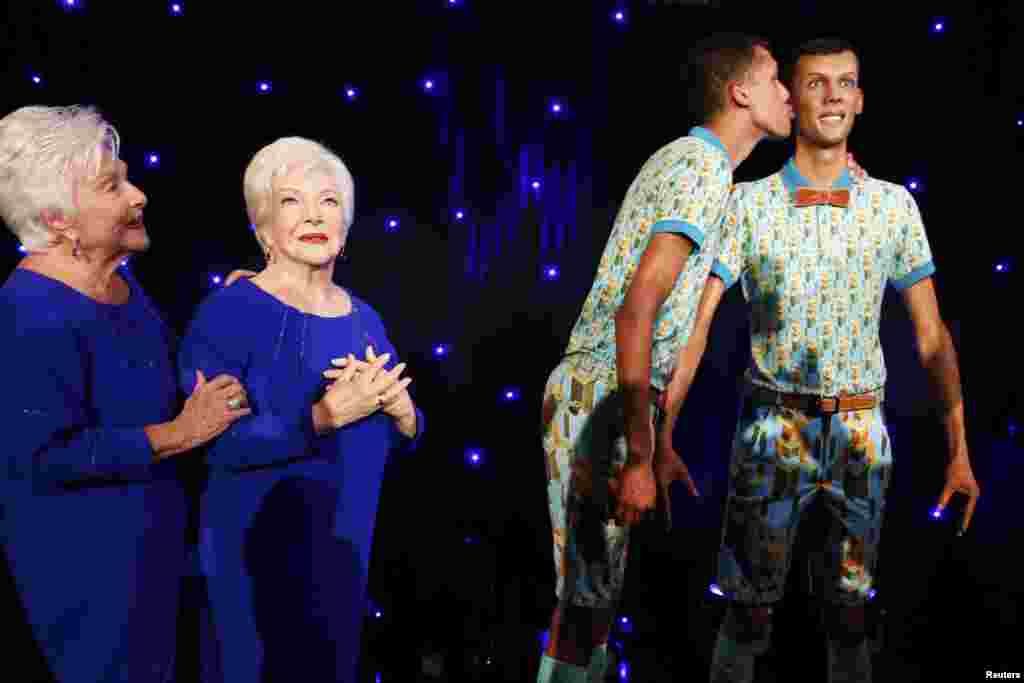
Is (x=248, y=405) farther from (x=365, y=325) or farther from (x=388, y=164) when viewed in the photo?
(x=388, y=164)

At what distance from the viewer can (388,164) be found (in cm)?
291

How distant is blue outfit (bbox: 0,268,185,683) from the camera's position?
2047 mm

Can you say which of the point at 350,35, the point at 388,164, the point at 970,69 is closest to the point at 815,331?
the point at 970,69

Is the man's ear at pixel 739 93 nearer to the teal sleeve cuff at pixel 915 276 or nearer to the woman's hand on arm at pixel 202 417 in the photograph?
the teal sleeve cuff at pixel 915 276

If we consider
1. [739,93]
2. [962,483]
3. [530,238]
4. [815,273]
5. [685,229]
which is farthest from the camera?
[530,238]

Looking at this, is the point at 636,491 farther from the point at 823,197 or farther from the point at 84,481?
the point at 84,481

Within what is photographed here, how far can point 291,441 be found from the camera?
2299 mm

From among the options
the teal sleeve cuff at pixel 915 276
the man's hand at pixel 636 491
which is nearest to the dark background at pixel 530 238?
the teal sleeve cuff at pixel 915 276

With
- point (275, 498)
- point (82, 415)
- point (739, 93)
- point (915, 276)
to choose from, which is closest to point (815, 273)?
point (915, 276)

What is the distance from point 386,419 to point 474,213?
0.80 m

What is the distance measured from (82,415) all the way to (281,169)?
0.80 m

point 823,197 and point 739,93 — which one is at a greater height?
point 739,93

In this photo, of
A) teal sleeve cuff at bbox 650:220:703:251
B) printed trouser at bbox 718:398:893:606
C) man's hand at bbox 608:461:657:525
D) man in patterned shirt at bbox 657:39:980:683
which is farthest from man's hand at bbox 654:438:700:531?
teal sleeve cuff at bbox 650:220:703:251

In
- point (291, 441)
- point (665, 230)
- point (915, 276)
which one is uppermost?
point (665, 230)
